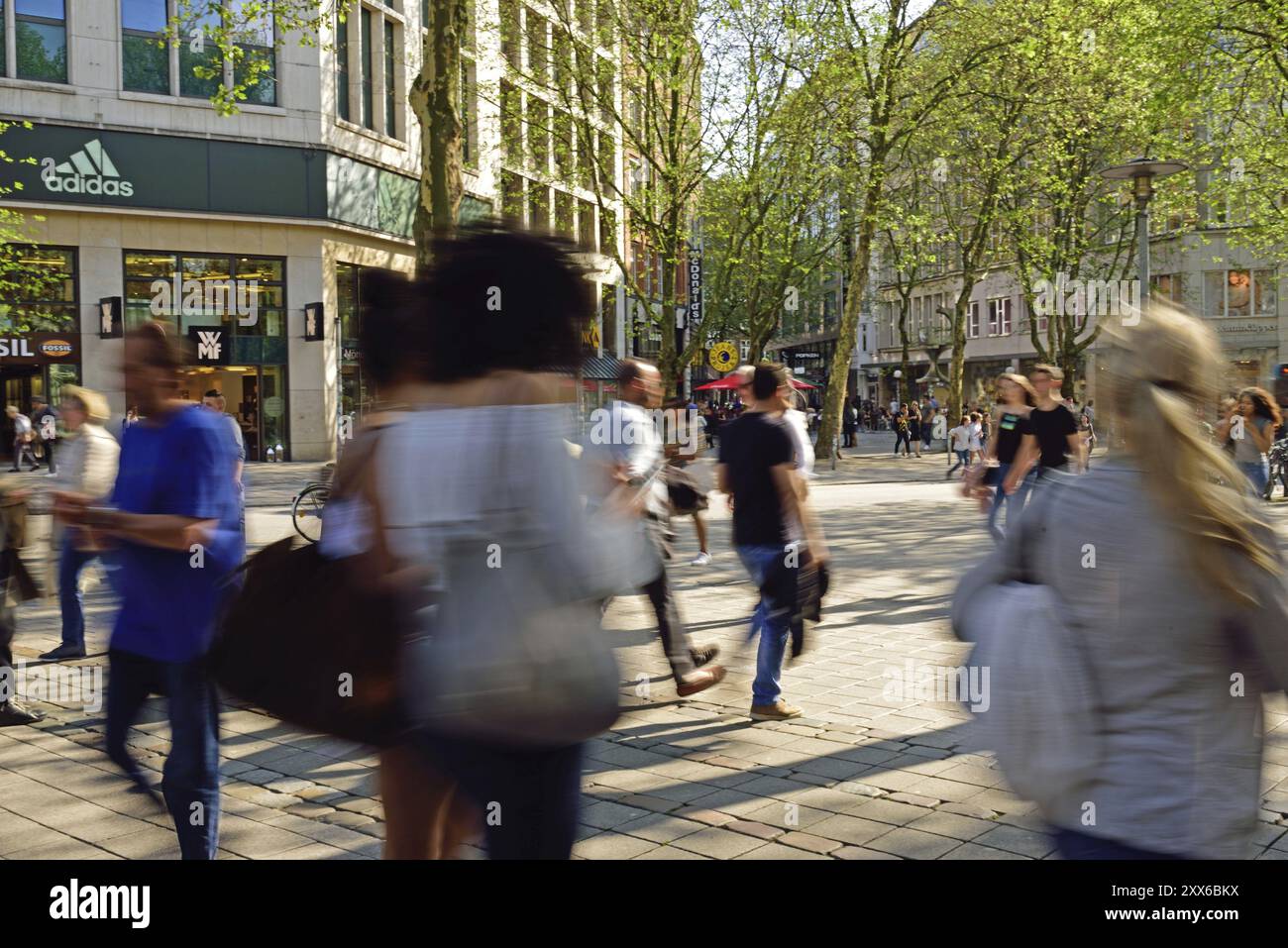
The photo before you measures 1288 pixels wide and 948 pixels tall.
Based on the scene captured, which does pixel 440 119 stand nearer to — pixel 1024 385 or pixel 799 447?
pixel 1024 385

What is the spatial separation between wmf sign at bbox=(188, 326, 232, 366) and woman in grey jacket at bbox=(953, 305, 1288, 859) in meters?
31.5

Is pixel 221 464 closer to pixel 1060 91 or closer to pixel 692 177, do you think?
pixel 692 177

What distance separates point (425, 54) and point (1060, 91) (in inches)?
821

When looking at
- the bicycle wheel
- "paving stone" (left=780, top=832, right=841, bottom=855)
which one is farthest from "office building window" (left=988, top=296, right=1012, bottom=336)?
"paving stone" (left=780, top=832, right=841, bottom=855)

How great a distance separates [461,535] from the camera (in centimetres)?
229

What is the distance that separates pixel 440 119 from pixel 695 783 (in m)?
9.72

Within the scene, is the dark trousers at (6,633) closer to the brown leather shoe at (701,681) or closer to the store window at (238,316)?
the brown leather shoe at (701,681)

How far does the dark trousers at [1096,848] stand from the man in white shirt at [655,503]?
3.74 metres

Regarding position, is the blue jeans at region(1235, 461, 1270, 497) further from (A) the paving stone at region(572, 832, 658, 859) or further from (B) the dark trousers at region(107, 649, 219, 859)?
(B) the dark trousers at region(107, 649, 219, 859)

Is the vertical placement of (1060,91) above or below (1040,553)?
above

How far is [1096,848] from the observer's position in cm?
235

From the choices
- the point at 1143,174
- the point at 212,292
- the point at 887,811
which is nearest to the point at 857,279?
the point at 1143,174
